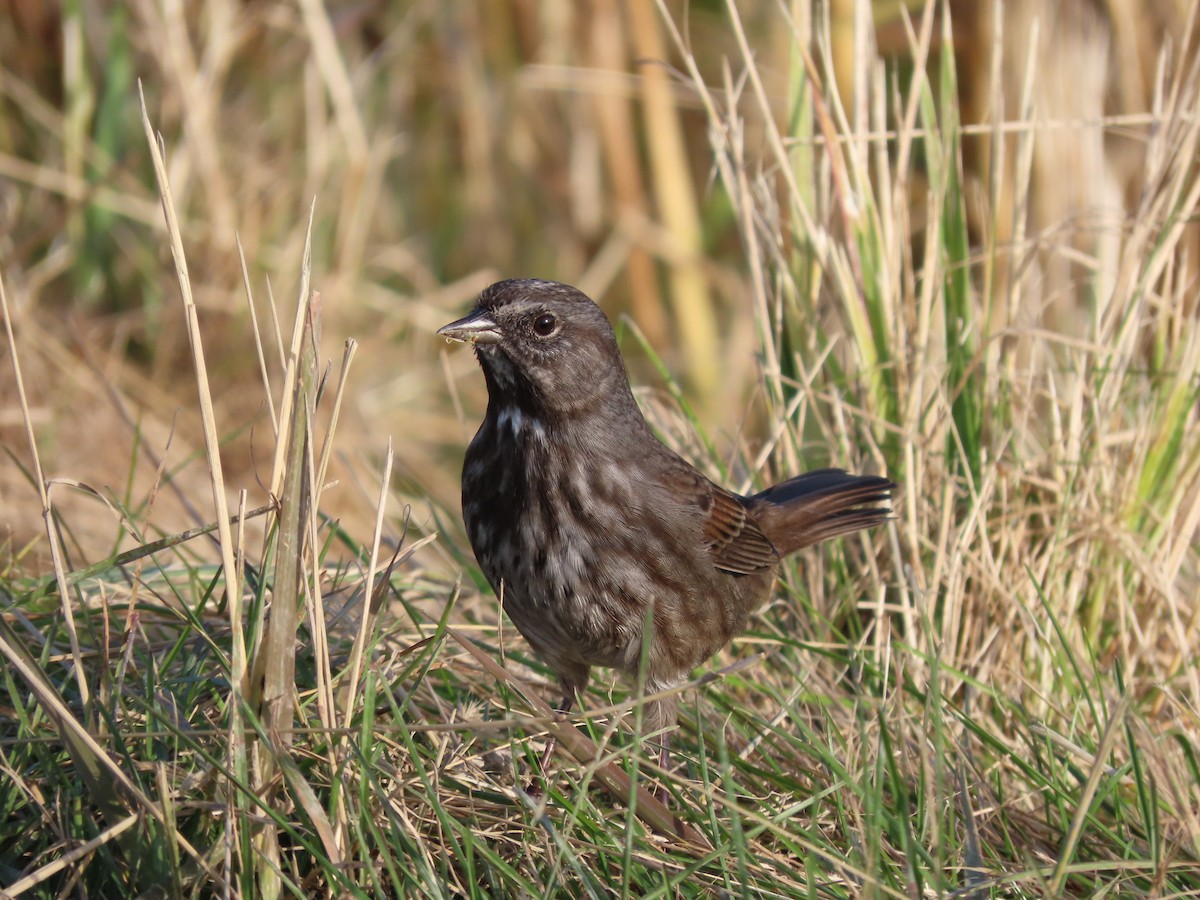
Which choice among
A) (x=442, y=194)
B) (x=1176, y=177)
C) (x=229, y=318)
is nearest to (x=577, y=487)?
(x=1176, y=177)

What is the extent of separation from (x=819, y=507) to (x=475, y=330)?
3.83 ft

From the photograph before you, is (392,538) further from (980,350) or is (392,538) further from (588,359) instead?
(980,350)

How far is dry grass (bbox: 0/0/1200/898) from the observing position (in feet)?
7.91

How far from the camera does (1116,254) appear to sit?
14.0 feet

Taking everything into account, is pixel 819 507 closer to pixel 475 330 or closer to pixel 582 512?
pixel 582 512

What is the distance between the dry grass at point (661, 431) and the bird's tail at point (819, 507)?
0.36 ft

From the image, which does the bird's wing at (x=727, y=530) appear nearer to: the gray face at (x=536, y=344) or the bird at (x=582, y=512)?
the bird at (x=582, y=512)

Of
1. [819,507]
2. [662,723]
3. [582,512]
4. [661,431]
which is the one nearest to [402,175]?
[661,431]

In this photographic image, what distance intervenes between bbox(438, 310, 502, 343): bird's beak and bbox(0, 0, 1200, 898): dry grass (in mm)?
384

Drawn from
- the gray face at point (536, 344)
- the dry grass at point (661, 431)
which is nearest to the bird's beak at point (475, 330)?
the gray face at point (536, 344)

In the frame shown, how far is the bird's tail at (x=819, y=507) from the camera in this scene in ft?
12.3

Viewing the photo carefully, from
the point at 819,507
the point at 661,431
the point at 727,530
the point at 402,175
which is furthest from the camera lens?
the point at 402,175

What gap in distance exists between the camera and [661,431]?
176 inches

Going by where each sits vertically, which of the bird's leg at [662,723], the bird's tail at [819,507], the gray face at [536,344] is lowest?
the bird's leg at [662,723]
